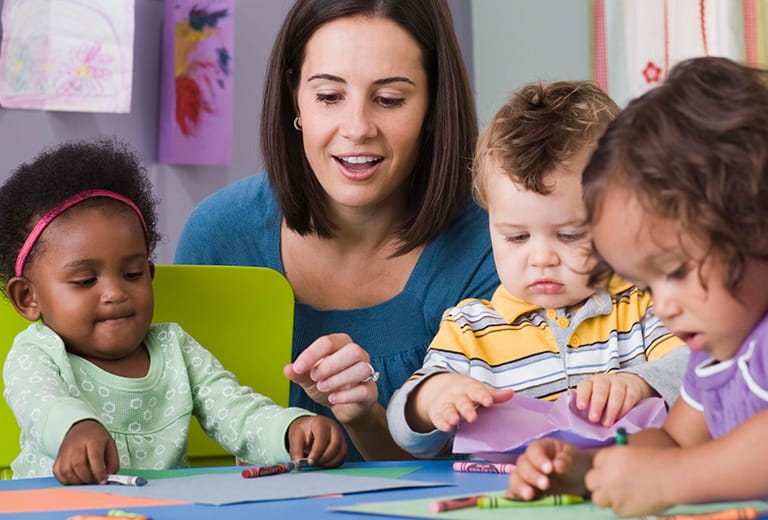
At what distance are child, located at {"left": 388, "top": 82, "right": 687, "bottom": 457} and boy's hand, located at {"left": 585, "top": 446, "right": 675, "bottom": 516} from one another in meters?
0.48

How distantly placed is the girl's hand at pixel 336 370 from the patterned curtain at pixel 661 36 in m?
1.59

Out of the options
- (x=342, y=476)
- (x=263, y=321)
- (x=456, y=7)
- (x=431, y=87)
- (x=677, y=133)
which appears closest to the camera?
(x=677, y=133)

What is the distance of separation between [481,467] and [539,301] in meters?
0.28

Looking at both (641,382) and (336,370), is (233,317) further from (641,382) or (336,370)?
(641,382)

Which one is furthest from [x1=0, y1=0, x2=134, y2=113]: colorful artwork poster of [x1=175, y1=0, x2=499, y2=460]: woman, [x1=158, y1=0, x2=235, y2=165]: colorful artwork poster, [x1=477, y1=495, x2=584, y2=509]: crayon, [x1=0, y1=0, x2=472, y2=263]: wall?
[x1=477, y1=495, x2=584, y2=509]: crayon

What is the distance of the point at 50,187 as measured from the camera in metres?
1.33

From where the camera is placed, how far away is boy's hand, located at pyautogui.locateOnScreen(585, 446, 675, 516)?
2.31 feet

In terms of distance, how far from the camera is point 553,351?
1291mm

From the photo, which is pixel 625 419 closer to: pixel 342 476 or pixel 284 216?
pixel 342 476

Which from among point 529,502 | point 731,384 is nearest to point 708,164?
point 731,384

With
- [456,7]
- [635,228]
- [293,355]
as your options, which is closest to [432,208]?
[293,355]

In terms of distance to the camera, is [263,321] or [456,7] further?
[456,7]

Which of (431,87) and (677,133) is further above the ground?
(431,87)

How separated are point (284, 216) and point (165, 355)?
452 millimetres
